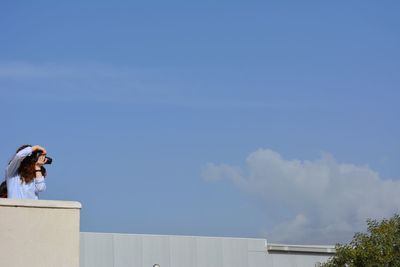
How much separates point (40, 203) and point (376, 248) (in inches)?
793

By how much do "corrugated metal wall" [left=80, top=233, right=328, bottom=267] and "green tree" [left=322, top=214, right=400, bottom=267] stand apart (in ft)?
12.2

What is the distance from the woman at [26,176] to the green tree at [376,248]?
63.9 ft

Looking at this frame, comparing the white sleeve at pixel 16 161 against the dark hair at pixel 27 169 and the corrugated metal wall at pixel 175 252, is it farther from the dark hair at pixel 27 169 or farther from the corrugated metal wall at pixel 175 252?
the corrugated metal wall at pixel 175 252

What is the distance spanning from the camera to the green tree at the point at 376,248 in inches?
1079

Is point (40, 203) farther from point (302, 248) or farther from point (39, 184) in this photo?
point (302, 248)

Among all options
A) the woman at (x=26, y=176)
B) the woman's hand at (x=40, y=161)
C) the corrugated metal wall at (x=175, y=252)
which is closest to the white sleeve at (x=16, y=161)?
the woman at (x=26, y=176)

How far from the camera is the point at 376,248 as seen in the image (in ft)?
90.6

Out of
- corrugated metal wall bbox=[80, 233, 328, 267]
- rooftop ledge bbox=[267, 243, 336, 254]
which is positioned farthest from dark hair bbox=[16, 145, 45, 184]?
rooftop ledge bbox=[267, 243, 336, 254]

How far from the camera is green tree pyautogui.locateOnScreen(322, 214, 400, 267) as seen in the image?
27.4 meters

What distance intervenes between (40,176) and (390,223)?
67.2 feet

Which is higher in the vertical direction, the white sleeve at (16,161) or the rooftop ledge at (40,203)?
the white sleeve at (16,161)

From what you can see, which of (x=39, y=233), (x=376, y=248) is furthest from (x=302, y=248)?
(x=39, y=233)

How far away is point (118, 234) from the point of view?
28.0m

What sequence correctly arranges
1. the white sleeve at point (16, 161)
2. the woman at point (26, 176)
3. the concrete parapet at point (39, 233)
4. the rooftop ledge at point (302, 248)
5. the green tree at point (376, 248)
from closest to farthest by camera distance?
the concrete parapet at point (39, 233) < the white sleeve at point (16, 161) < the woman at point (26, 176) < the green tree at point (376, 248) < the rooftop ledge at point (302, 248)
